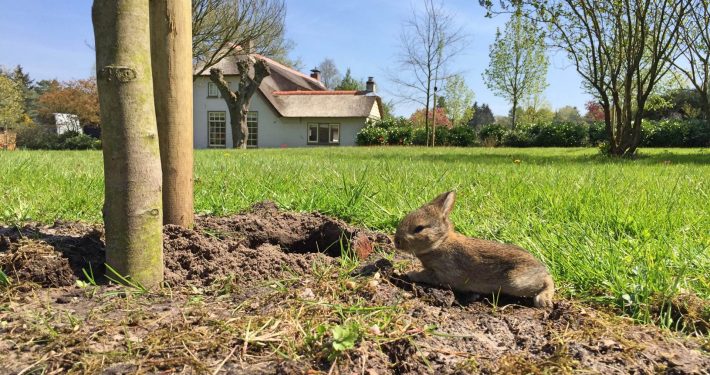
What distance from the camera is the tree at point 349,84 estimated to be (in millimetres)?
75312

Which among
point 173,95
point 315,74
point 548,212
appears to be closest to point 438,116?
point 315,74

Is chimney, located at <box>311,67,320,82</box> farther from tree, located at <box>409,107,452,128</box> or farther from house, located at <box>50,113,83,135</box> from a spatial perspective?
house, located at <box>50,113,83,135</box>

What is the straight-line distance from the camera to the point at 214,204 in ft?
13.3

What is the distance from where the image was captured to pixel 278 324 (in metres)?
1.71

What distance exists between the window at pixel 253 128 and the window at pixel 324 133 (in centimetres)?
436

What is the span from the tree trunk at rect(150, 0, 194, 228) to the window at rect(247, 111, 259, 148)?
3766 cm

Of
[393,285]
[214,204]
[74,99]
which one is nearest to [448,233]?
[393,285]

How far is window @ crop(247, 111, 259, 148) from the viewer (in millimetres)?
39375

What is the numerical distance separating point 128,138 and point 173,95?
63 cm

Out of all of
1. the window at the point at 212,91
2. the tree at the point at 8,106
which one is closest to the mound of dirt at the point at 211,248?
the window at the point at 212,91

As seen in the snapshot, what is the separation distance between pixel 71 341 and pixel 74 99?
171ft

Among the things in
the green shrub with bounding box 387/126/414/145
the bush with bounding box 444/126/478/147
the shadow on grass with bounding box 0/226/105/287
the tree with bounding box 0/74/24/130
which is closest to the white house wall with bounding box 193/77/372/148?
the green shrub with bounding box 387/126/414/145

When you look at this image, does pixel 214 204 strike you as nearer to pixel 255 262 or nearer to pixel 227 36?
pixel 255 262

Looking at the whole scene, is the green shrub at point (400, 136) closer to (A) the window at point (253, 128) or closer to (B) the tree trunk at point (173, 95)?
(A) the window at point (253, 128)
